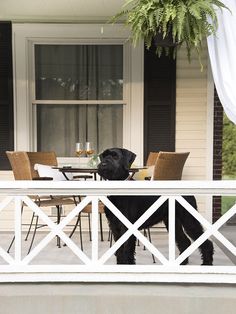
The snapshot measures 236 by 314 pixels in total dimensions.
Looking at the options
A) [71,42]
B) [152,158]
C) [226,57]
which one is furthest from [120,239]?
[71,42]

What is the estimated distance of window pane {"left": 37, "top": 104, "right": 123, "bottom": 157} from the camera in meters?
4.78

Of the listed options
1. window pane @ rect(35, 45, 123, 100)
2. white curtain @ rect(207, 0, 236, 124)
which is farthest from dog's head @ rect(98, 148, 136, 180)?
window pane @ rect(35, 45, 123, 100)

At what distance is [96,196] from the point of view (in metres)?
2.67

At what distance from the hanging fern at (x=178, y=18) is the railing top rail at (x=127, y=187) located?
107 cm

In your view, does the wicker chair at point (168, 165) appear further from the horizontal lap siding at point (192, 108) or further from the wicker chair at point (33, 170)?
the horizontal lap siding at point (192, 108)

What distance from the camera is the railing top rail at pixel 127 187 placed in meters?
2.62

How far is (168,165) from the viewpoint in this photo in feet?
10.8

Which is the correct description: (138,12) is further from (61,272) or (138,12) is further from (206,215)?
(206,215)

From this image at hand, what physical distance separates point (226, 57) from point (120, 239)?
61.5 inches

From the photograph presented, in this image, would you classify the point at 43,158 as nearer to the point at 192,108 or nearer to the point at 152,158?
the point at 152,158

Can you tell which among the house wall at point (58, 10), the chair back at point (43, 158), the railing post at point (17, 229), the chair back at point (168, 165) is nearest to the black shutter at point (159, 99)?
the house wall at point (58, 10)

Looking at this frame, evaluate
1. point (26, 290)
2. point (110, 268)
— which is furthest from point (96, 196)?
point (26, 290)

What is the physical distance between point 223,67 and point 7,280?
2176 mm

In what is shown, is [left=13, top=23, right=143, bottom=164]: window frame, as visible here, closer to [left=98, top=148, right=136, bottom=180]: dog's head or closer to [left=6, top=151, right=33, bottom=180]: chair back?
[left=6, top=151, right=33, bottom=180]: chair back
